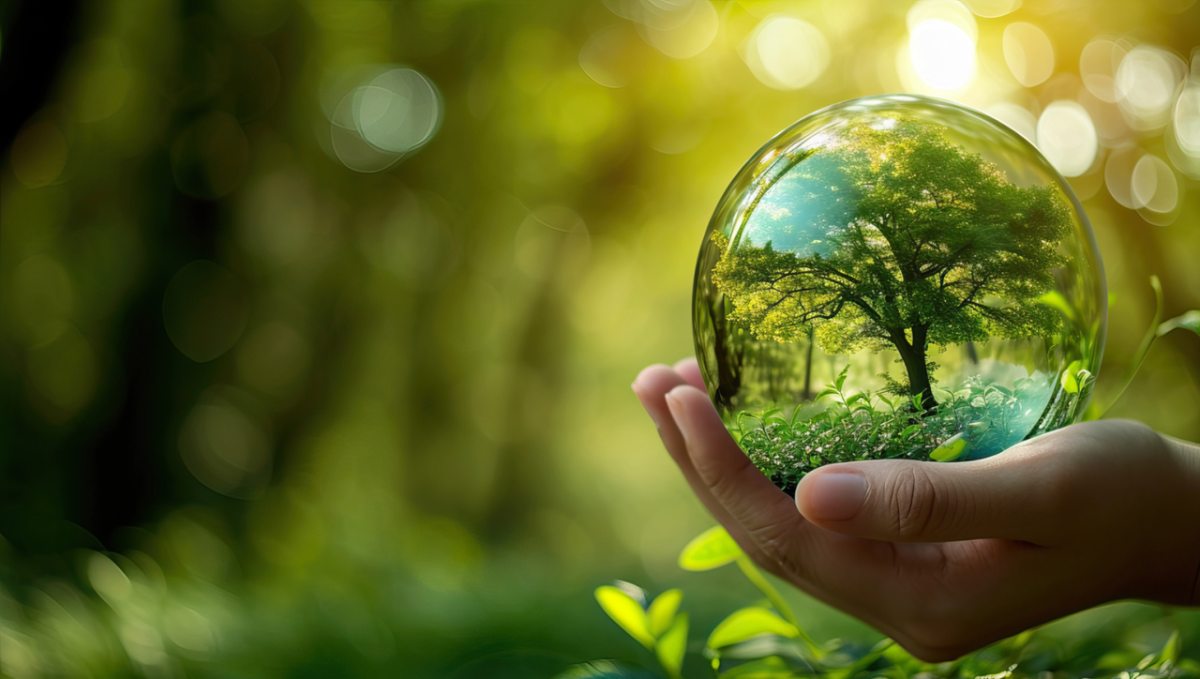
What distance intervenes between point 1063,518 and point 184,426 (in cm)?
501

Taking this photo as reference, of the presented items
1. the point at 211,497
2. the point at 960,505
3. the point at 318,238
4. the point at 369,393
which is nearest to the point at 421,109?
the point at 318,238

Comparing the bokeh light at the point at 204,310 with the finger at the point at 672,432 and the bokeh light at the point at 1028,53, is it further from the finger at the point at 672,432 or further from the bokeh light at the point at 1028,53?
the bokeh light at the point at 1028,53

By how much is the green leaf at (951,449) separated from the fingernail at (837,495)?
224mm

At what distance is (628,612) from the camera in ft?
4.37

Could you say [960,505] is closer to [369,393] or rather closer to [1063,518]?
[1063,518]

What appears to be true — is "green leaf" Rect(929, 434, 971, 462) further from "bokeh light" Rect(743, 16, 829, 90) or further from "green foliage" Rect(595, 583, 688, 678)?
"bokeh light" Rect(743, 16, 829, 90)

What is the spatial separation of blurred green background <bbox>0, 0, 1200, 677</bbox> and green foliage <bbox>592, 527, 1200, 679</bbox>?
1610mm

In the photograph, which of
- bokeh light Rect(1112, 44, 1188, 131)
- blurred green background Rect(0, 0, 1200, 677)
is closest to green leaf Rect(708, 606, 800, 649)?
blurred green background Rect(0, 0, 1200, 677)

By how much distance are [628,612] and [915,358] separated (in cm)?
66

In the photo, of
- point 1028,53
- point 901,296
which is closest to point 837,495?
point 901,296

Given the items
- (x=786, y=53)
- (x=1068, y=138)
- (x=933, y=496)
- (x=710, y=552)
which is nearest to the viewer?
(x=933, y=496)

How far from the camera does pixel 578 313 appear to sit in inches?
254

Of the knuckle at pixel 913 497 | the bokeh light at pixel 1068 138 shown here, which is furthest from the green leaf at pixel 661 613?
the bokeh light at pixel 1068 138

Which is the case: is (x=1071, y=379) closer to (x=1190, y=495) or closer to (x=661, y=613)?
(x=1190, y=495)
